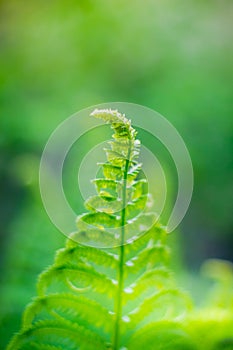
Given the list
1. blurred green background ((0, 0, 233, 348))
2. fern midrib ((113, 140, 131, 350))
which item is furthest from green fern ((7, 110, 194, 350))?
blurred green background ((0, 0, 233, 348))

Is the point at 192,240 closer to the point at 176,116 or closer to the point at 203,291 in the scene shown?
the point at 176,116

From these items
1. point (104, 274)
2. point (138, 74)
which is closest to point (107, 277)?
point (104, 274)

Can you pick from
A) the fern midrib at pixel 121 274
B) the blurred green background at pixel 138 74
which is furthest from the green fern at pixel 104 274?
the blurred green background at pixel 138 74

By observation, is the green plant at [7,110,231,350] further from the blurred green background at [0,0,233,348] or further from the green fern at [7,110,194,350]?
the blurred green background at [0,0,233,348]

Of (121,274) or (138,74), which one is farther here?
(138,74)

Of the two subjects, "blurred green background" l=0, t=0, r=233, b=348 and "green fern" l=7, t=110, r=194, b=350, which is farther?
"blurred green background" l=0, t=0, r=233, b=348

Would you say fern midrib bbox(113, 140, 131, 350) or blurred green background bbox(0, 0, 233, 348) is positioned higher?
blurred green background bbox(0, 0, 233, 348)

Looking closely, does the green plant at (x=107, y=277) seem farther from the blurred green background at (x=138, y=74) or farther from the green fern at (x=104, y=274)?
the blurred green background at (x=138, y=74)

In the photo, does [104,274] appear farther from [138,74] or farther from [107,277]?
[138,74]
